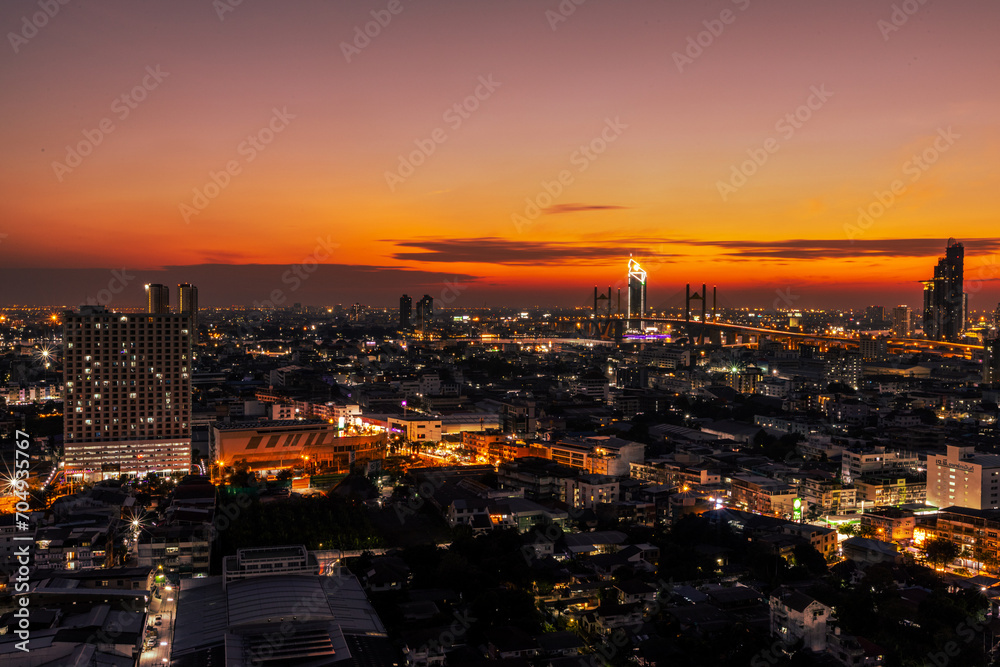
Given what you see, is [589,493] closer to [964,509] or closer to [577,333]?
[964,509]

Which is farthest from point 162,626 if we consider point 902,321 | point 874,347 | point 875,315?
point 875,315

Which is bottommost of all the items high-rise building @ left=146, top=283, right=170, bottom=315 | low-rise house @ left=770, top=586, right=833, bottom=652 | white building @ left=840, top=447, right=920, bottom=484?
low-rise house @ left=770, top=586, right=833, bottom=652

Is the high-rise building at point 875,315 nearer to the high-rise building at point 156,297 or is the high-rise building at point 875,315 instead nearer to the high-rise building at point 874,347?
the high-rise building at point 874,347

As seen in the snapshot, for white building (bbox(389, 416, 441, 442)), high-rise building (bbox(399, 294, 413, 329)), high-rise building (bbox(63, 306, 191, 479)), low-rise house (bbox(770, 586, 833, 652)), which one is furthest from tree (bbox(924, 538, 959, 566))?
high-rise building (bbox(399, 294, 413, 329))

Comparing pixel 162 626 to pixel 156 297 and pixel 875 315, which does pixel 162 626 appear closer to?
pixel 156 297

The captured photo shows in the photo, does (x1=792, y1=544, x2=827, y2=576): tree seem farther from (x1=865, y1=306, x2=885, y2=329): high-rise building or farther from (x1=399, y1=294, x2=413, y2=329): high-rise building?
(x1=865, y1=306, x2=885, y2=329): high-rise building

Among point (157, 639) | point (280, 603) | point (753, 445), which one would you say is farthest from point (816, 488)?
point (157, 639)
